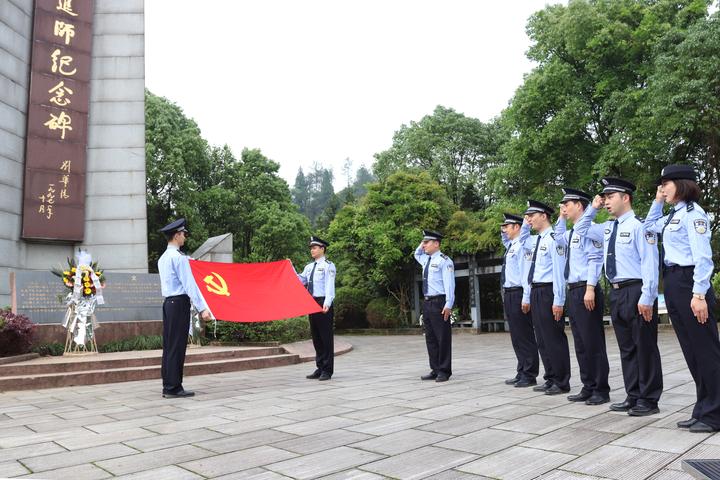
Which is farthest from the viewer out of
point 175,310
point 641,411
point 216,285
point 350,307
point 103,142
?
point 350,307

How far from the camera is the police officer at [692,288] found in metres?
3.62

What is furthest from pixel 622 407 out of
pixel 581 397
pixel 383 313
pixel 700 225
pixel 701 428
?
pixel 383 313

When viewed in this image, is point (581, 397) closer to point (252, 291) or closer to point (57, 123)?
point (252, 291)

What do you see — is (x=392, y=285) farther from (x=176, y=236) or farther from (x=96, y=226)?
(x=176, y=236)

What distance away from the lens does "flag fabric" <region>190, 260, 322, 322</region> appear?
658cm

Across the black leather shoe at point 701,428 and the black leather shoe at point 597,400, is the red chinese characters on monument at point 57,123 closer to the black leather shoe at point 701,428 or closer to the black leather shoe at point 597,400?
the black leather shoe at point 597,400

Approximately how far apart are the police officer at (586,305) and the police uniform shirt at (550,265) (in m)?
0.11

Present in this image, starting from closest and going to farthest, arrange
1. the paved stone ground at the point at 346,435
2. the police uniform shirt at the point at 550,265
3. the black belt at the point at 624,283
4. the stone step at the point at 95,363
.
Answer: the paved stone ground at the point at 346,435
the black belt at the point at 624,283
the police uniform shirt at the point at 550,265
the stone step at the point at 95,363

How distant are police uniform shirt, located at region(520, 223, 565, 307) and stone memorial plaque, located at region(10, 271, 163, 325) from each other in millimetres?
8079

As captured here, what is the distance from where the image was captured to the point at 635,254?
171 inches

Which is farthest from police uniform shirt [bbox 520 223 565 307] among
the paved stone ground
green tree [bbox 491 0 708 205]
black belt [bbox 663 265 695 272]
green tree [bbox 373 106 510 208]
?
green tree [bbox 373 106 510 208]

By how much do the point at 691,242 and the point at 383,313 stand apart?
18389 millimetres

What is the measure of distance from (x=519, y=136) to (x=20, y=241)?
14.0 m

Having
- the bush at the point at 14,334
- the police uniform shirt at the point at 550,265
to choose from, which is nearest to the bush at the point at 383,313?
the bush at the point at 14,334
